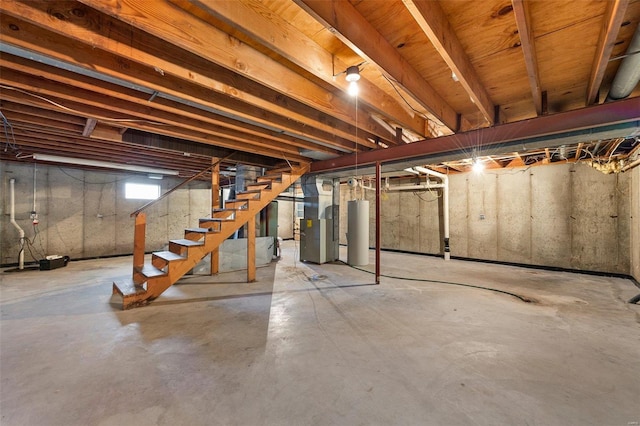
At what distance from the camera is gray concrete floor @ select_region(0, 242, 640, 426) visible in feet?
4.68

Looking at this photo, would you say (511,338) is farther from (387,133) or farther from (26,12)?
(26,12)

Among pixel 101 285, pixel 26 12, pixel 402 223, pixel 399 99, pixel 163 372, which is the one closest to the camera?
pixel 26 12

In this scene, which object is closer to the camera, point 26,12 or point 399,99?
point 26,12

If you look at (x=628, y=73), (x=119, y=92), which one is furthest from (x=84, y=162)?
(x=628, y=73)

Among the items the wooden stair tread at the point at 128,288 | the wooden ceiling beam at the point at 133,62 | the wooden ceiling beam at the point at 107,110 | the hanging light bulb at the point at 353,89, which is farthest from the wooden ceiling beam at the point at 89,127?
the hanging light bulb at the point at 353,89

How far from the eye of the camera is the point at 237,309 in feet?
9.61

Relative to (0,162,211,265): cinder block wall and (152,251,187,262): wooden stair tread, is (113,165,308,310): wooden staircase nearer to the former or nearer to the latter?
(152,251,187,262): wooden stair tread

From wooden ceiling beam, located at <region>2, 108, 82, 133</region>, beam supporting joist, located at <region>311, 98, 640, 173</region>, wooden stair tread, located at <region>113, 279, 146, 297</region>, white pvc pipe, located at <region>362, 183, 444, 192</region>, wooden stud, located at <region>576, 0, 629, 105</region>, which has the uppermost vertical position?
wooden ceiling beam, located at <region>2, 108, 82, 133</region>

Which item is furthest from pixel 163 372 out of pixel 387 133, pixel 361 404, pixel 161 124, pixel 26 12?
pixel 387 133

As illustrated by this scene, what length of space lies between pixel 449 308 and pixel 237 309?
248 cm

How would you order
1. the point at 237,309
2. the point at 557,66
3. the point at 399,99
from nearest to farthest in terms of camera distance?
1. the point at 557,66
2. the point at 399,99
3. the point at 237,309

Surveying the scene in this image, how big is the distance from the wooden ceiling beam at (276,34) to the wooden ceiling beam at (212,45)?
0.09 meters

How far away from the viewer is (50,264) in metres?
4.88

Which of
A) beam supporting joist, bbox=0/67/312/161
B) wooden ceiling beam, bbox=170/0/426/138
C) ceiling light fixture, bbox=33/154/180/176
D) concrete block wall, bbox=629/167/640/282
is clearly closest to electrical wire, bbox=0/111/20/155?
ceiling light fixture, bbox=33/154/180/176
